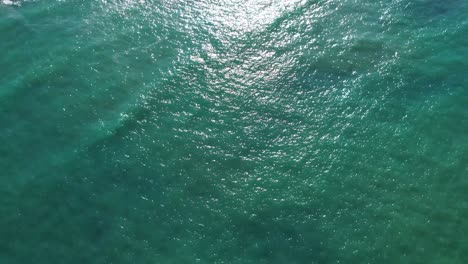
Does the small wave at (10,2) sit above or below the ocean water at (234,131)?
above

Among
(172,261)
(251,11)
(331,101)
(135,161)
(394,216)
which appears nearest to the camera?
(172,261)

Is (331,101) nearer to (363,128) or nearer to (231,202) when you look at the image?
(363,128)

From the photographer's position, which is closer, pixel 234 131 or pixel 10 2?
pixel 234 131

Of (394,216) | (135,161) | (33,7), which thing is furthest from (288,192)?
(33,7)

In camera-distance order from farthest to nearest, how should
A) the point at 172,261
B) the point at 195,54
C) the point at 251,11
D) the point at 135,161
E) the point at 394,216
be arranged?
the point at 251,11 < the point at 195,54 < the point at 135,161 < the point at 394,216 < the point at 172,261

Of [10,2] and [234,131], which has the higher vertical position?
[10,2]

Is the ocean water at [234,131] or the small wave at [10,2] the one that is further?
the small wave at [10,2]

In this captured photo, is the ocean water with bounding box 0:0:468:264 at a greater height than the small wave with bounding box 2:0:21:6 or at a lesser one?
lesser

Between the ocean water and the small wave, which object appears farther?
the small wave
